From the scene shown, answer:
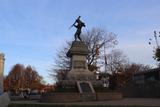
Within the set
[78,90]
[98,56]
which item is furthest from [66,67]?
[78,90]

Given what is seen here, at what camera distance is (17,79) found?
10981cm

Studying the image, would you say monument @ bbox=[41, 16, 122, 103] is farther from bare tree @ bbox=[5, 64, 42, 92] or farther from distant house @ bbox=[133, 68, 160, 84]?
bare tree @ bbox=[5, 64, 42, 92]

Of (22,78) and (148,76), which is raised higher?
(22,78)

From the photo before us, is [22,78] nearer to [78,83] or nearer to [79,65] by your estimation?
[79,65]

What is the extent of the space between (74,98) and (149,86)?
1959 centimetres

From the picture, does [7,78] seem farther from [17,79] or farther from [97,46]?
[97,46]

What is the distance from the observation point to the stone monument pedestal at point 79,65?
31.4m

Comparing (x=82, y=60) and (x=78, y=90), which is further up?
(x=82, y=60)

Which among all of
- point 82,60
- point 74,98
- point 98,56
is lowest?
point 74,98

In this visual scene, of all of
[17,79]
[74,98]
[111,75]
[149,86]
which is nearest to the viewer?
[74,98]

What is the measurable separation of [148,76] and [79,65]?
18.7 m

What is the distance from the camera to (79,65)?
32062 mm

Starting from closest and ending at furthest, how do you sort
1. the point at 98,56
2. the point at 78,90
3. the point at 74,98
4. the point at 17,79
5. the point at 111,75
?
the point at 74,98, the point at 78,90, the point at 98,56, the point at 111,75, the point at 17,79

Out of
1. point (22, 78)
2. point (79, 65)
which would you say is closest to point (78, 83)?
point (79, 65)
